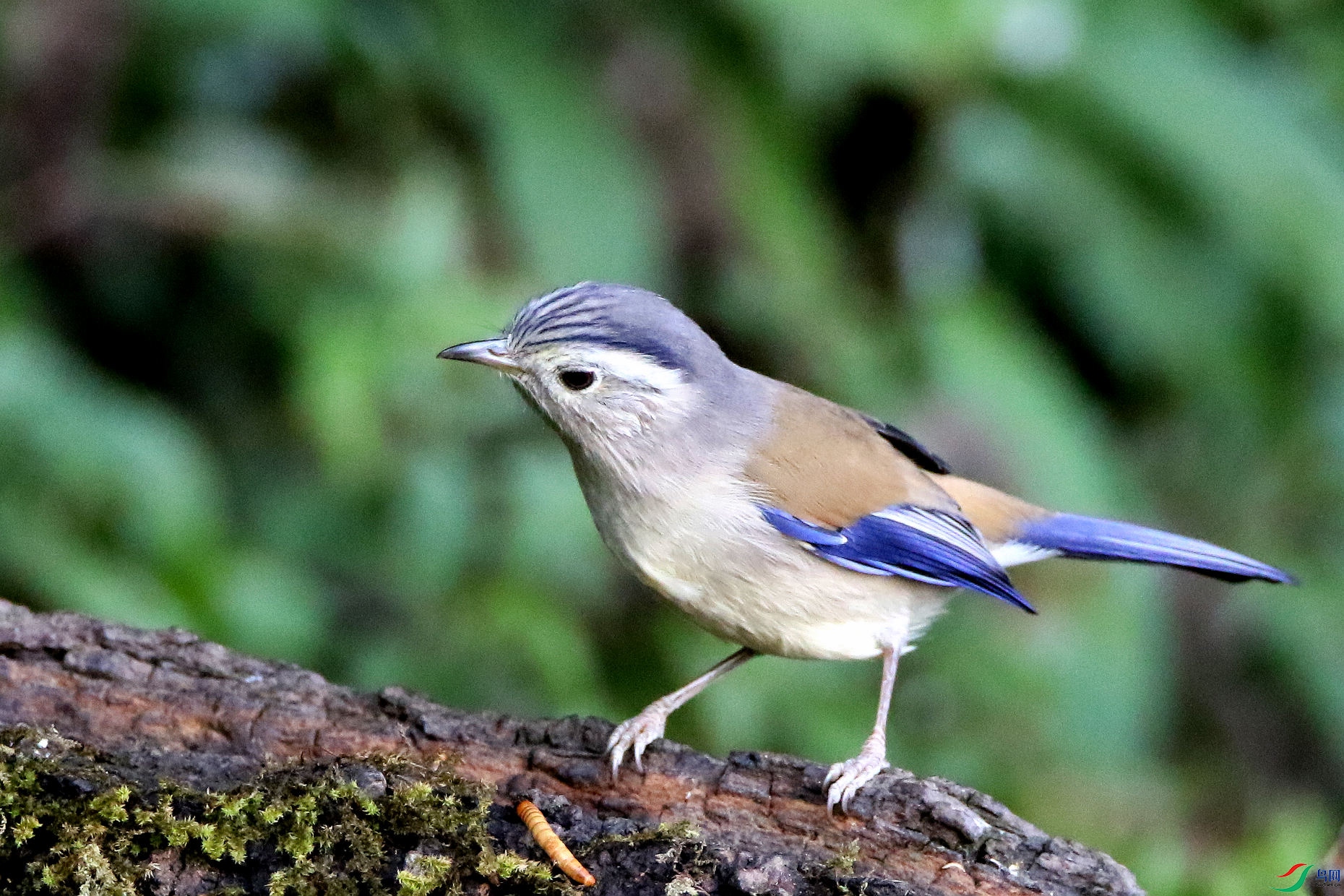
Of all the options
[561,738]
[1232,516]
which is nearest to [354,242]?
[561,738]

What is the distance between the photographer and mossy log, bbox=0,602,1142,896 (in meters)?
3.27

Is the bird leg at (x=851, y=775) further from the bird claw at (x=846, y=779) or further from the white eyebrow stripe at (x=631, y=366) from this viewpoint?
the white eyebrow stripe at (x=631, y=366)

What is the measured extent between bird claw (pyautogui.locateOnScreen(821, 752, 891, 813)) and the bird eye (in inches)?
56.1

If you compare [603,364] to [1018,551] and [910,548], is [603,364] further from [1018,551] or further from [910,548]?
[1018,551]

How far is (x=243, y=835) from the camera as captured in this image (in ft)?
10.8

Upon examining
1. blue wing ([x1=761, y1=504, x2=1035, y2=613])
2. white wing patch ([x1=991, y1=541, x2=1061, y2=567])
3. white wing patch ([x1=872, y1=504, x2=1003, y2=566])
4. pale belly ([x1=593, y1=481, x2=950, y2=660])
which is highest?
white wing patch ([x1=991, y1=541, x2=1061, y2=567])

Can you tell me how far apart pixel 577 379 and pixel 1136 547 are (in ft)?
6.59

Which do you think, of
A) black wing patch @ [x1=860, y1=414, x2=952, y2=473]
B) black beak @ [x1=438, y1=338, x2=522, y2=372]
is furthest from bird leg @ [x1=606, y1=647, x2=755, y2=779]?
black wing patch @ [x1=860, y1=414, x2=952, y2=473]

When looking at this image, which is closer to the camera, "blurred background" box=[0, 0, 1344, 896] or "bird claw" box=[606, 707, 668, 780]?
"bird claw" box=[606, 707, 668, 780]

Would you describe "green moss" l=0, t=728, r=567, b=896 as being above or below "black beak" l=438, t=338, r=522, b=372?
below

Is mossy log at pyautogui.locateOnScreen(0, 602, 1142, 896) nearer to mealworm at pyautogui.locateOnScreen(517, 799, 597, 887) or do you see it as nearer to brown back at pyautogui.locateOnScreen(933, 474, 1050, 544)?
mealworm at pyautogui.locateOnScreen(517, 799, 597, 887)

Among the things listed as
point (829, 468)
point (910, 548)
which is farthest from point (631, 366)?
point (910, 548)

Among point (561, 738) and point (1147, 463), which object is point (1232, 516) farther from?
point (561, 738)

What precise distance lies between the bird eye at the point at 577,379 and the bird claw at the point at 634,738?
3.42 feet
